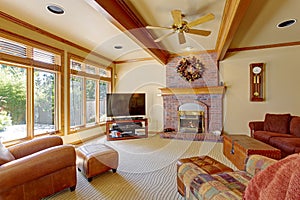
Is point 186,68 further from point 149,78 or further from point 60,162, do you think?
point 60,162

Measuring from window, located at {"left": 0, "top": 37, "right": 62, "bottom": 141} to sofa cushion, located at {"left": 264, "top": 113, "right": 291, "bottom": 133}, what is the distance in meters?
4.89

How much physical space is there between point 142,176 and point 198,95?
3338 mm

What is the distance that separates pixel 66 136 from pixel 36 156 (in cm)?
260

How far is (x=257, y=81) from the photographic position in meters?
4.89

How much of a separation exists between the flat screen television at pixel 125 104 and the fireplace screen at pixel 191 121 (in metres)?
1.24

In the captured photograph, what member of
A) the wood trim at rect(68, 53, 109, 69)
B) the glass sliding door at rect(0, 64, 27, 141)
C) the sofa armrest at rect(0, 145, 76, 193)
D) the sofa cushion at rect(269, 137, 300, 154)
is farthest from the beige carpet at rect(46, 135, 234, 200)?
the wood trim at rect(68, 53, 109, 69)

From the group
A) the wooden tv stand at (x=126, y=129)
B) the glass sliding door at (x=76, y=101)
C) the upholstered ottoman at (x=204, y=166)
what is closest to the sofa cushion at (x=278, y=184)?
the upholstered ottoman at (x=204, y=166)

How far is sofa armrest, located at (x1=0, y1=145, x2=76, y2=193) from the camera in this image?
1.67 metres

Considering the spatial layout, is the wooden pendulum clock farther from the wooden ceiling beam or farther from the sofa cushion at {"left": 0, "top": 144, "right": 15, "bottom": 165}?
the sofa cushion at {"left": 0, "top": 144, "right": 15, "bottom": 165}

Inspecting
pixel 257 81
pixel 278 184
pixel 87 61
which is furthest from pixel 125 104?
pixel 278 184

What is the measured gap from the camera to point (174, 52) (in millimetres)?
5531

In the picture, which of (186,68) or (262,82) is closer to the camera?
(262,82)

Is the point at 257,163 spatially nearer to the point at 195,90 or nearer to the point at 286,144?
the point at 286,144

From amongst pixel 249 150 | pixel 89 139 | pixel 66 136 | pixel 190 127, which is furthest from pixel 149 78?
pixel 249 150
